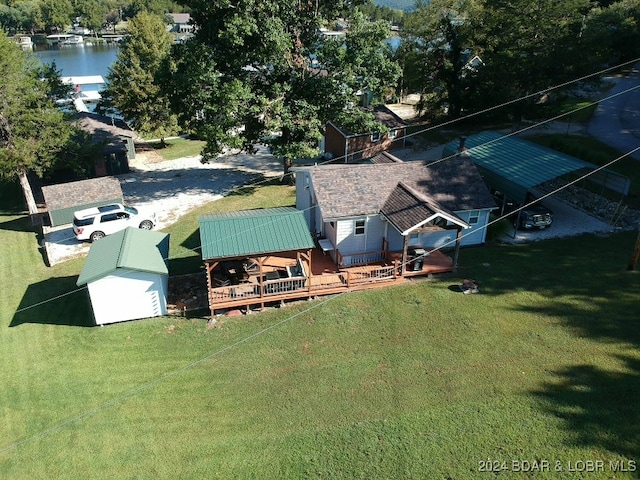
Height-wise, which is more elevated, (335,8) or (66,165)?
(335,8)

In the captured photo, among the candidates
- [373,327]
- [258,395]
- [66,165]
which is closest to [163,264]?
[258,395]

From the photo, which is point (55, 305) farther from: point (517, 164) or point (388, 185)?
point (517, 164)

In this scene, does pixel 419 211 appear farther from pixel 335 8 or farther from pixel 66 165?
pixel 66 165

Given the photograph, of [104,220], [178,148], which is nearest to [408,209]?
[104,220]

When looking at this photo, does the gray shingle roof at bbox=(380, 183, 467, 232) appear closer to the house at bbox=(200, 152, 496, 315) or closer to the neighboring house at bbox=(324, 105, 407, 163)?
the house at bbox=(200, 152, 496, 315)

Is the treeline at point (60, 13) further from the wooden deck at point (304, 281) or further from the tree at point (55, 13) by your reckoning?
the wooden deck at point (304, 281)
